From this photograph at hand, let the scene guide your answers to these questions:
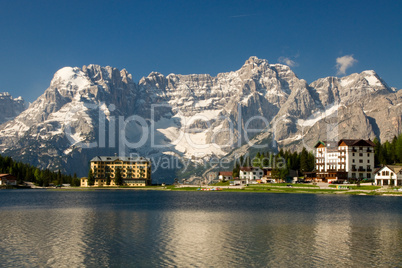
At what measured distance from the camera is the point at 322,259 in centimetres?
4059

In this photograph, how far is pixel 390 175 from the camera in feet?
507

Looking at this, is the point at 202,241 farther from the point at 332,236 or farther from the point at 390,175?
the point at 390,175

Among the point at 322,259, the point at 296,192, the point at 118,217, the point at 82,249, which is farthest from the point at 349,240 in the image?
the point at 296,192

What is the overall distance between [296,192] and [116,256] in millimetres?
122178

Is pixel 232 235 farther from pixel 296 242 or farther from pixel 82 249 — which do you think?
pixel 82 249

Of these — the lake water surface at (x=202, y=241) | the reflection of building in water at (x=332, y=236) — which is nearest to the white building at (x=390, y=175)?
the reflection of building in water at (x=332, y=236)

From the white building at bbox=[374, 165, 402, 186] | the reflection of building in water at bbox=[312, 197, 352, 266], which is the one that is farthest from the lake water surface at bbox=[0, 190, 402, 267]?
the white building at bbox=[374, 165, 402, 186]

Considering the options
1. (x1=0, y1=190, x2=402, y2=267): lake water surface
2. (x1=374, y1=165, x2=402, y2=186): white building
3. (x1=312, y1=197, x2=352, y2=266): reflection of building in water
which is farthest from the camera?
(x1=374, y1=165, x2=402, y2=186): white building

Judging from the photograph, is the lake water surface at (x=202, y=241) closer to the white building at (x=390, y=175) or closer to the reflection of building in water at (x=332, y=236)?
the reflection of building in water at (x=332, y=236)

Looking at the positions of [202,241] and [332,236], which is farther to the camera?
[332,236]

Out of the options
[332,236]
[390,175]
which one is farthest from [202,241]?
[390,175]

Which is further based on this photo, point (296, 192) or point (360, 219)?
point (296, 192)

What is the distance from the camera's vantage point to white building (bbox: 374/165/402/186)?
15262 cm

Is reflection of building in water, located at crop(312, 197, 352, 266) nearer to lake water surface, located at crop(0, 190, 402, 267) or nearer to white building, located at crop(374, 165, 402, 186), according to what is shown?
lake water surface, located at crop(0, 190, 402, 267)
